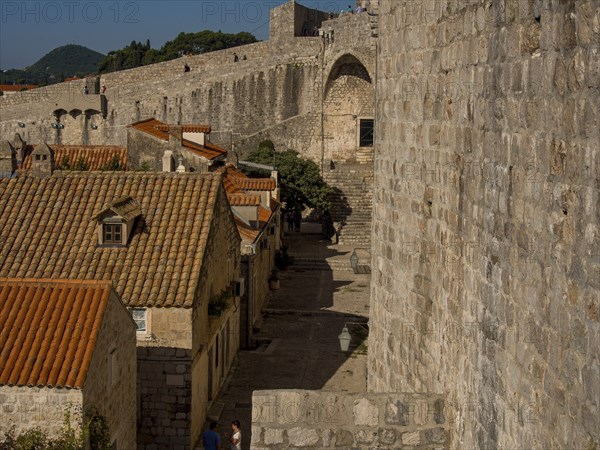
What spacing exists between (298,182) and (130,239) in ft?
81.9

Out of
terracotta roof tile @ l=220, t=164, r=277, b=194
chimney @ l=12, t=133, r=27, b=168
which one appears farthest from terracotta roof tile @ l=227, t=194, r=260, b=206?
chimney @ l=12, t=133, r=27, b=168

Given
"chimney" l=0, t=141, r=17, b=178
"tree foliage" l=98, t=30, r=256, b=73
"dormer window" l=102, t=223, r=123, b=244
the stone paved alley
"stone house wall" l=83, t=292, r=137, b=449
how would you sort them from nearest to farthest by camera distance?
"stone house wall" l=83, t=292, r=137, b=449 < "dormer window" l=102, t=223, r=123, b=244 < the stone paved alley < "chimney" l=0, t=141, r=17, b=178 < "tree foliage" l=98, t=30, r=256, b=73

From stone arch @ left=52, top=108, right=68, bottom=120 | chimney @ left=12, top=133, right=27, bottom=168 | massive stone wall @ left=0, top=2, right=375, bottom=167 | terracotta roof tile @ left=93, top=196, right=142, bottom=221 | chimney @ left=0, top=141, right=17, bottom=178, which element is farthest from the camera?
stone arch @ left=52, top=108, right=68, bottom=120

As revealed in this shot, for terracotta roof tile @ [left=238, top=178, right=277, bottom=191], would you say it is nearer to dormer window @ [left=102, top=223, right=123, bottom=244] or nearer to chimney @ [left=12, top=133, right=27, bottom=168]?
chimney @ [left=12, top=133, right=27, bottom=168]

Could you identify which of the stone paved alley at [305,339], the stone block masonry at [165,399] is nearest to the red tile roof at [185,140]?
the stone paved alley at [305,339]

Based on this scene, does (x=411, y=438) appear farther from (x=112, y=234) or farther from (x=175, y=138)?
(x=175, y=138)

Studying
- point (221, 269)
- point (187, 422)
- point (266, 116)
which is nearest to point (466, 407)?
point (187, 422)

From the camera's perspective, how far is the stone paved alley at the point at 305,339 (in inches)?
747

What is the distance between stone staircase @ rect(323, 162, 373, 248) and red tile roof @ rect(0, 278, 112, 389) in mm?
27239

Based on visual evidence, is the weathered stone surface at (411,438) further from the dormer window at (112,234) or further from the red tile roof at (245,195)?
the red tile roof at (245,195)

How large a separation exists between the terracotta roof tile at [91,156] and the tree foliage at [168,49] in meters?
59.6

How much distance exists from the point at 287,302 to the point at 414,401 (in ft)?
70.6

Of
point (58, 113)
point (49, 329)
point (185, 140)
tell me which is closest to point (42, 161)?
point (185, 140)

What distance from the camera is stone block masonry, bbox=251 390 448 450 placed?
6652 mm
